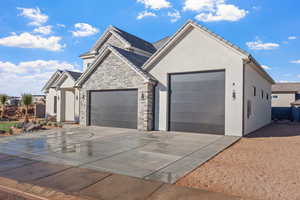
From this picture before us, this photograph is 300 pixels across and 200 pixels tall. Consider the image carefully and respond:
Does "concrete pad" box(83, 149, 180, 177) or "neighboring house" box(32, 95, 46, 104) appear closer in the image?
"concrete pad" box(83, 149, 180, 177)

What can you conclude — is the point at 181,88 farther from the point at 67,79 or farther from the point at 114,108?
the point at 67,79

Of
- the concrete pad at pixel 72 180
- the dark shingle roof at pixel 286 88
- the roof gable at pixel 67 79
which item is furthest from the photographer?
the dark shingle roof at pixel 286 88

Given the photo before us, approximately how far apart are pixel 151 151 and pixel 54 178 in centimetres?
360

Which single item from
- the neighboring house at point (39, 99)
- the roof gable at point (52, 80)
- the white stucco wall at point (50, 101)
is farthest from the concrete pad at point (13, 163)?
the neighboring house at point (39, 99)

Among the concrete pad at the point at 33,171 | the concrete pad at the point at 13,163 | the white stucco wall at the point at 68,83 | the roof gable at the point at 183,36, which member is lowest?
the concrete pad at the point at 13,163

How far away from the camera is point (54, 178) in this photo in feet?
15.2

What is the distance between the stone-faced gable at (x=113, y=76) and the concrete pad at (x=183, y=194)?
9414 millimetres

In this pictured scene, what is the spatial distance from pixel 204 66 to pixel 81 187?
31.8 feet

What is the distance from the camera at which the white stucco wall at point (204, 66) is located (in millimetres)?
10688

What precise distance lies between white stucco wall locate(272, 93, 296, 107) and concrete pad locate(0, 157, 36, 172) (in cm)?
3142

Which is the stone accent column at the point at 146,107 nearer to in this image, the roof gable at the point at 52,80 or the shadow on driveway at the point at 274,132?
the shadow on driveway at the point at 274,132

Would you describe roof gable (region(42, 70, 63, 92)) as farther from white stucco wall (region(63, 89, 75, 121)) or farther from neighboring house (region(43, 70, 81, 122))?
white stucco wall (region(63, 89, 75, 121))

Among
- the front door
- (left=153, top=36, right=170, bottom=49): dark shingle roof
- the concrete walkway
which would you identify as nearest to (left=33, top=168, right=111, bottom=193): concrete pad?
the concrete walkway

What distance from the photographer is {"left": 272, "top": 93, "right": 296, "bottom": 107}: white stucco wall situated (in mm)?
27469
